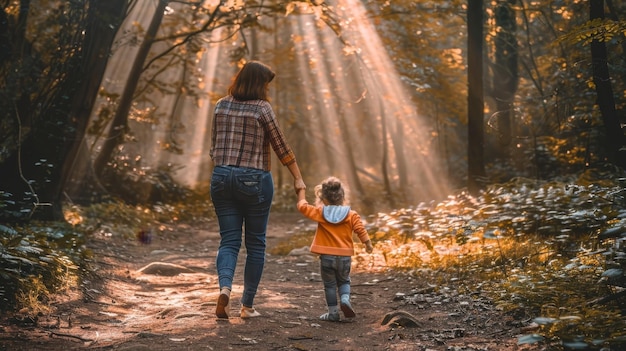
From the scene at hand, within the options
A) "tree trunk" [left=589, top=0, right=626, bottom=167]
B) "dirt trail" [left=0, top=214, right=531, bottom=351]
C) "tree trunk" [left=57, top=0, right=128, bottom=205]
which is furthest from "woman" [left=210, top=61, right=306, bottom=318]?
"tree trunk" [left=57, top=0, right=128, bottom=205]

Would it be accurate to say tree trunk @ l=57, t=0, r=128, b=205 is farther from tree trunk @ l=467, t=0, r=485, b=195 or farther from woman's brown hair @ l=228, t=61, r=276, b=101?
tree trunk @ l=467, t=0, r=485, b=195

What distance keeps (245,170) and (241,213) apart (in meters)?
0.43

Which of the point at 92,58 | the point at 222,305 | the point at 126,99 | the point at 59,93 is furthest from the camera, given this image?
the point at 126,99

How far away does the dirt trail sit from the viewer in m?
4.79

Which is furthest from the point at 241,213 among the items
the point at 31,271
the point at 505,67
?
the point at 505,67

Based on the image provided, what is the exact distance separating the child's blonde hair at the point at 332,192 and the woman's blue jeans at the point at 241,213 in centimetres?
61

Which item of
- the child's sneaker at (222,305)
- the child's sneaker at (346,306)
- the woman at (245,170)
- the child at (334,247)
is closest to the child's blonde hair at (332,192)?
the child at (334,247)

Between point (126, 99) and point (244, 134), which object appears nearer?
point (244, 134)

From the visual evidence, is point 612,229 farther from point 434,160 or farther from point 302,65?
point 434,160

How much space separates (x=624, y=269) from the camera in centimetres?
424

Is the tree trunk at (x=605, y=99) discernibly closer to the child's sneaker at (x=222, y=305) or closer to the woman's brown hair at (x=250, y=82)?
the woman's brown hair at (x=250, y=82)

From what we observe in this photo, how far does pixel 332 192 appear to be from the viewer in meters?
5.99

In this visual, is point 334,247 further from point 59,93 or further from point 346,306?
point 59,93

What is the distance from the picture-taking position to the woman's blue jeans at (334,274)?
5.85 meters
